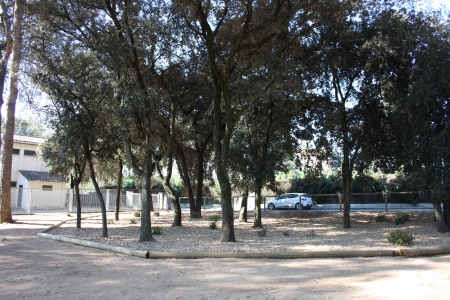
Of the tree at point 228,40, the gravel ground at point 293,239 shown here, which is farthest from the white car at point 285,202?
the tree at point 228,40

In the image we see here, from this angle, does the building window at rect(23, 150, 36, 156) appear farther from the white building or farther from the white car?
the white car

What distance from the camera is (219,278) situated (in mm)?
7141

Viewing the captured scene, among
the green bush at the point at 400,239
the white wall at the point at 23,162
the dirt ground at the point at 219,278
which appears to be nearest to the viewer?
the dirt ground at the point at 219,278

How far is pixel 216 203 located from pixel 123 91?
2695cm

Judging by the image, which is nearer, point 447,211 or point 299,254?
point 299,254

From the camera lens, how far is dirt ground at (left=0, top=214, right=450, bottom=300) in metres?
6.04

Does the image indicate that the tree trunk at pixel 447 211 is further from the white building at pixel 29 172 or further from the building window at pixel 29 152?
the building window at pixel 29 152

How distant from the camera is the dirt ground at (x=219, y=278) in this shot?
6.04 meters

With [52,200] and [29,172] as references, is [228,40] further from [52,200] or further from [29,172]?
[29,172]

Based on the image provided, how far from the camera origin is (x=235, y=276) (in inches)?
286

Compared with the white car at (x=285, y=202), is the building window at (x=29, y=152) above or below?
above

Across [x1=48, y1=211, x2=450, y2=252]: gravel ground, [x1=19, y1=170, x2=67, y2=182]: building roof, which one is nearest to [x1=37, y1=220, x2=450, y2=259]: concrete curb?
[x1=48, y1=211, x2=450, y2=252]: gravel ground

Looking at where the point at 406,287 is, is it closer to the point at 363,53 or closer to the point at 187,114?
the point at 363,53

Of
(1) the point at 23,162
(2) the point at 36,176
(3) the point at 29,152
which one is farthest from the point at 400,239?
(3) the point at 29,152
